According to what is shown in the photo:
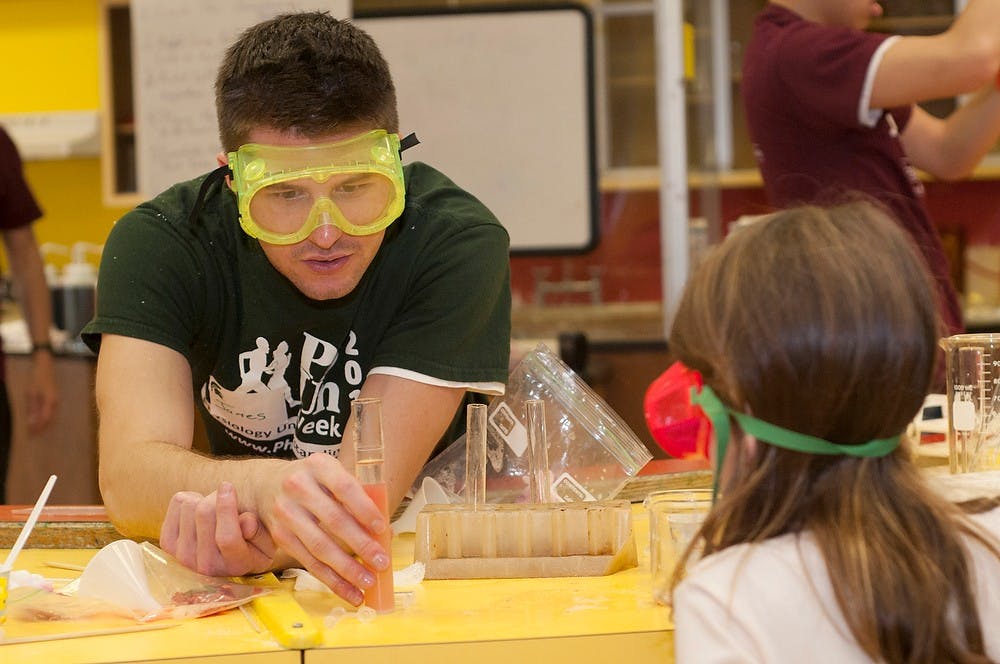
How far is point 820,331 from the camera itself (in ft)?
2.99

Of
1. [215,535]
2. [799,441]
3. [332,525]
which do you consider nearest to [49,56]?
[215,535]

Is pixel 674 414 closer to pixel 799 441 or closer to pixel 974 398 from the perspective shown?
pixel 974 398

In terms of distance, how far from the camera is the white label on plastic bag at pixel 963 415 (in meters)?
1.37

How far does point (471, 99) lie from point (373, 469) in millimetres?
3110

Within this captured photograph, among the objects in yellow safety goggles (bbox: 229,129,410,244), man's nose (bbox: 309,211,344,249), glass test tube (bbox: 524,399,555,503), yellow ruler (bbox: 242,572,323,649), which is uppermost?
yellow safety goggles (bbox: 229,129,410,244)

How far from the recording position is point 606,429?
1.45 metres

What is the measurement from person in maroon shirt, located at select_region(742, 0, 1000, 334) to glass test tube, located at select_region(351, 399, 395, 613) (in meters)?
1.08

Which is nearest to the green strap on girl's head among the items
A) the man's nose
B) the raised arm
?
the man's nose

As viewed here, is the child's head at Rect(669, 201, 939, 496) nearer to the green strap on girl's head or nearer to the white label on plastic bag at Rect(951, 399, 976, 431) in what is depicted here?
the green strap on girl's head

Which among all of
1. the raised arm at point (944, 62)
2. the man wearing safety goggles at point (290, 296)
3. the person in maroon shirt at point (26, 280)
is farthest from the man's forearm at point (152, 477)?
the person in maroon shirt at point (26, 280)

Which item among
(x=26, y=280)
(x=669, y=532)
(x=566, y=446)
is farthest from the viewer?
(x=26, y=280)

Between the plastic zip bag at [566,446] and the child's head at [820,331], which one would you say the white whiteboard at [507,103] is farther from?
the child's head at [820,331]

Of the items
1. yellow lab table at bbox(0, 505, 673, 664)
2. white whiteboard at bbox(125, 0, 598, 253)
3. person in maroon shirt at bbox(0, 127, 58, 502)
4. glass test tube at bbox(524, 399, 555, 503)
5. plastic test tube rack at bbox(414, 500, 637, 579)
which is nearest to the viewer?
yellow lab table at bbox(0, 505, 673, 664)

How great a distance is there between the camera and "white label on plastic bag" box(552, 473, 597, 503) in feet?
4.58
